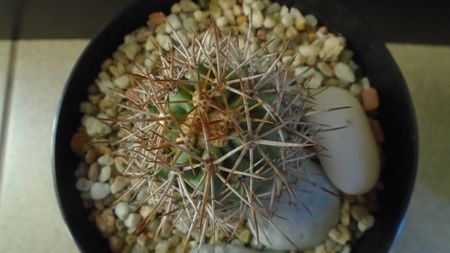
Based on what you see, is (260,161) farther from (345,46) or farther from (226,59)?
(345,46)

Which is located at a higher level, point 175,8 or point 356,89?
point 175,8

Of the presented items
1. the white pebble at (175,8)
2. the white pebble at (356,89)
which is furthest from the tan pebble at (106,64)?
the white pebble at (356,89)

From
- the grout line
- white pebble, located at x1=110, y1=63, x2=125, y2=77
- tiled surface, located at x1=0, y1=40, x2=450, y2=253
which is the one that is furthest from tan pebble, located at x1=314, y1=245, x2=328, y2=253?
the grout line

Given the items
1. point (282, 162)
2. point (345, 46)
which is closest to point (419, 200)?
point (345, 46)

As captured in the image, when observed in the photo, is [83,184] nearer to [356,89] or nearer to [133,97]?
[133,97]

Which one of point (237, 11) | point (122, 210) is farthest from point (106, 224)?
point (237, 11)

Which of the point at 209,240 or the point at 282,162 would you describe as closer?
the point at 282,162
